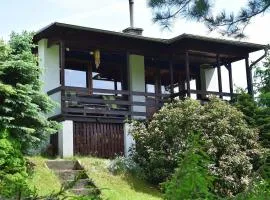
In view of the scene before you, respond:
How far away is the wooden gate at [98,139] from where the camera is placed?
17.7m

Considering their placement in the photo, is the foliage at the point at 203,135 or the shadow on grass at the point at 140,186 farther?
the foliage at the point at 203,135

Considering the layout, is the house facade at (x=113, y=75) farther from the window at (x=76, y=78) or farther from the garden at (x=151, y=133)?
the garden at (x=151, y=133)

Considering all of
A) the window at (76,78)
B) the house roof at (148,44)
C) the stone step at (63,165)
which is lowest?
the stone step at (63,165)

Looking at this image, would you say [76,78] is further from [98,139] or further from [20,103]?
[20,103]

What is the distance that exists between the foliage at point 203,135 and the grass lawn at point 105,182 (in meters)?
0.68

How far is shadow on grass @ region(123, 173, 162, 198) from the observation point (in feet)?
47.4

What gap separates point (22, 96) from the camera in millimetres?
14461

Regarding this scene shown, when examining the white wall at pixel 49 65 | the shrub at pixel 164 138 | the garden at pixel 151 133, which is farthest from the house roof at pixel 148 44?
the shrub at pixel 164 138

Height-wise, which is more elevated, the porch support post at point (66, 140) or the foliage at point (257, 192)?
the porch support post at point (66, 140)

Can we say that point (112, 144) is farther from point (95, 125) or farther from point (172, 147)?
point (172, 147)

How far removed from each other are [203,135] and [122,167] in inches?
94.7

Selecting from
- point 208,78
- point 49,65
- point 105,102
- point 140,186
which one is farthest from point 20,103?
point 208,78

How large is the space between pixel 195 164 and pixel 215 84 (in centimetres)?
2137

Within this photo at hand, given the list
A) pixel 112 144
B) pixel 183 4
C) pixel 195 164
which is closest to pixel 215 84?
pixel 112 144
